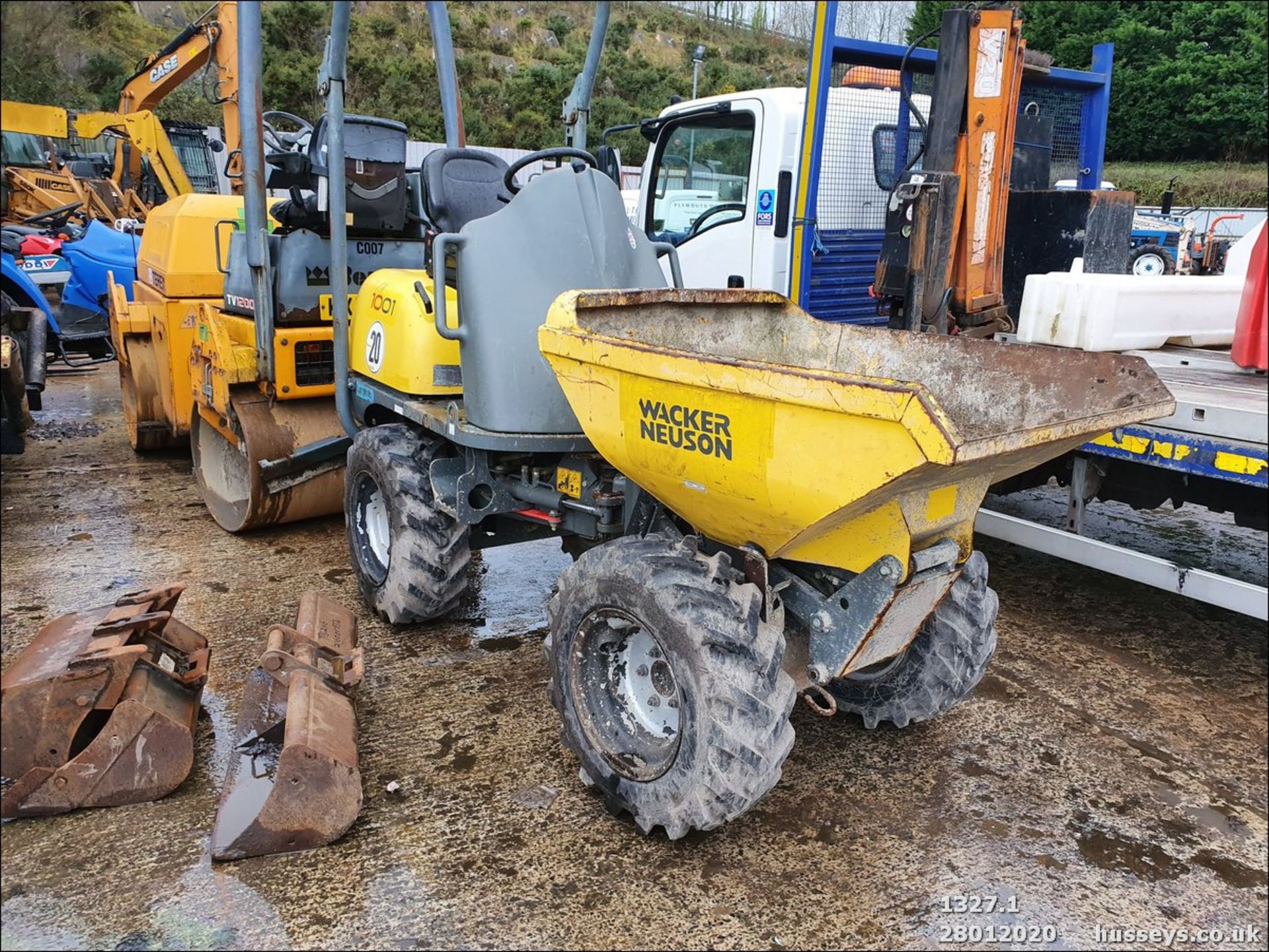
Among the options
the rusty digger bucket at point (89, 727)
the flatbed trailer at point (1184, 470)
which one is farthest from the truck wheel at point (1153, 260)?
the rusty digger bucket at point (89, 727)

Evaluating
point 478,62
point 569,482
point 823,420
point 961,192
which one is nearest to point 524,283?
point 569,482

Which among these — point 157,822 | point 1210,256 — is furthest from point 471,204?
point 1210,256

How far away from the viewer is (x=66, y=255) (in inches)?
361

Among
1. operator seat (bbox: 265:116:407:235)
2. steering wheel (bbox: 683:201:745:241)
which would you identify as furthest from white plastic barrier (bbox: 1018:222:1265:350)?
operator seat (bbox: 265:116:407:235)

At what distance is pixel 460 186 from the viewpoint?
12.6 ft

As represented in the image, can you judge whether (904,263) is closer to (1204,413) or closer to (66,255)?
(1204,413)

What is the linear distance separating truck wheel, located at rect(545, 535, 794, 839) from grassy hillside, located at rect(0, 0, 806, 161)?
12.8 metres

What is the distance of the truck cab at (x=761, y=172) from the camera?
5.38 metres

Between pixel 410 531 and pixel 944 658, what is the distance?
6.43 feet

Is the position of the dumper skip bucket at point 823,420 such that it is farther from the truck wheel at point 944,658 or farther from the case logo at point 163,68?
the case logo at point 163,68

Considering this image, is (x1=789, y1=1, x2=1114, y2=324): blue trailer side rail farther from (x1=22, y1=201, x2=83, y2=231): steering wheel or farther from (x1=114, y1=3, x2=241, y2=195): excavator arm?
(x1=22, y1=201, x2=83, y2=231): steering wheel

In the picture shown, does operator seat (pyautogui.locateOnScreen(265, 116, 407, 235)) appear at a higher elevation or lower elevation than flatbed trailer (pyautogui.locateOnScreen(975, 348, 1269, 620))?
higher

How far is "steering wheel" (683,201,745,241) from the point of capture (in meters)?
5.61

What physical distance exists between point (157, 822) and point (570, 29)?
1389 inches
